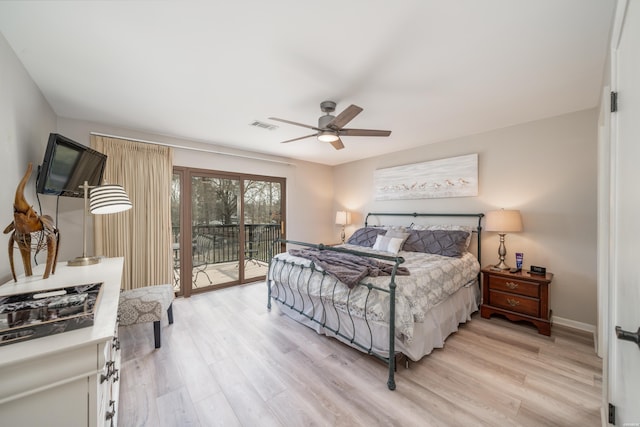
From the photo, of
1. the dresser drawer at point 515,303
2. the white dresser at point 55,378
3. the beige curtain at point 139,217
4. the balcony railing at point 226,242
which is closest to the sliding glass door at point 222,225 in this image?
the balcony railing at point 226,242

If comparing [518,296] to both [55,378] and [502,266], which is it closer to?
[502,266]

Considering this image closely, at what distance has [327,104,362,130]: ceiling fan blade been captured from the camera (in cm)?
206

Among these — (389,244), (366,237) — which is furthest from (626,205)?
(366,237)

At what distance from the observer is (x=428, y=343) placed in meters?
2.27

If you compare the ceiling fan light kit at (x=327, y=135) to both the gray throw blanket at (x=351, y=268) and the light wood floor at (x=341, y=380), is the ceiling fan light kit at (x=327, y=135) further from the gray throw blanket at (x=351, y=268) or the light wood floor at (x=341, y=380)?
the light wood floor at (x=341, y=380)

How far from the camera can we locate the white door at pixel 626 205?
2.71ft

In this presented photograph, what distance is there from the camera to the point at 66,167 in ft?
6.80

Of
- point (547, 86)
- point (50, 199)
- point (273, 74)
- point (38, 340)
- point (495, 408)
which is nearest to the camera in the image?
point (38, 340)

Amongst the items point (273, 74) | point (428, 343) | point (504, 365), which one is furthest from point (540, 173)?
point (273, 74)

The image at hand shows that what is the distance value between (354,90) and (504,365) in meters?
2.81

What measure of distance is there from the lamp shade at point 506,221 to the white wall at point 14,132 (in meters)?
4.35

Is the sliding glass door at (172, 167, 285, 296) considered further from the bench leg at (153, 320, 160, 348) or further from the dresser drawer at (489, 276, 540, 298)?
Answer: the dresser drawer at (489, 276, 540, 298)

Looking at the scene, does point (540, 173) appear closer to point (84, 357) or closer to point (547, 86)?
point (547, 86)

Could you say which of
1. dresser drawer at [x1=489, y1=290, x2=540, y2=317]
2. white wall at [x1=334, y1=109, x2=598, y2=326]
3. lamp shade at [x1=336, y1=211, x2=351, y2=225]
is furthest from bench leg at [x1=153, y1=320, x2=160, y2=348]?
white wall at [x1=334, y1=109, x2=598, y2=326]
